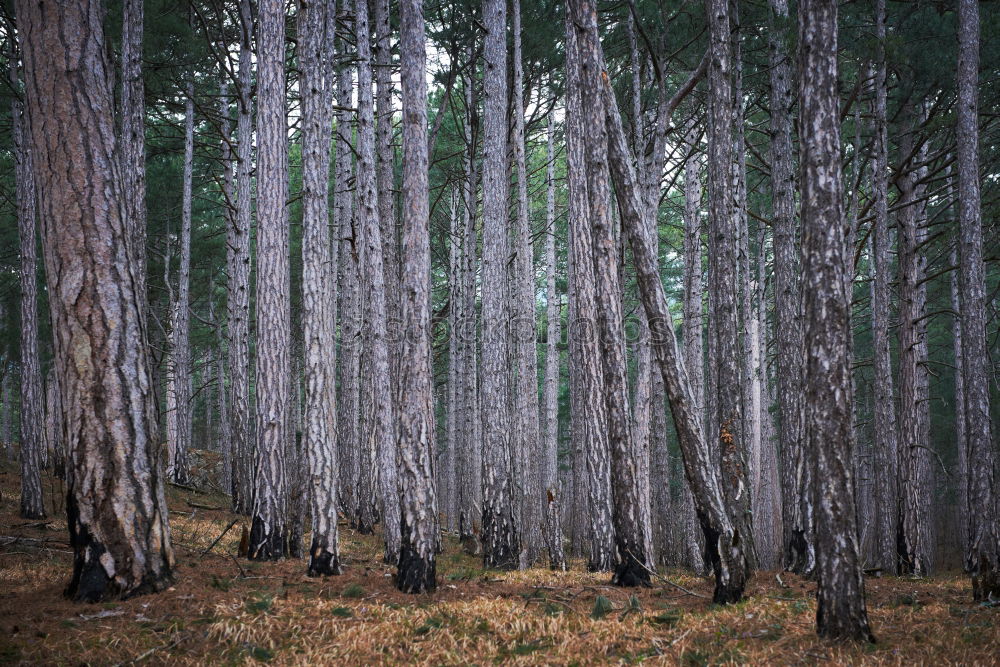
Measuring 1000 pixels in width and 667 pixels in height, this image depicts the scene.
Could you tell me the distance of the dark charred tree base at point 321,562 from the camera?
721 cm

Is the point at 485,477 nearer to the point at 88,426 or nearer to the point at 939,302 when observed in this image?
the point at 88,426

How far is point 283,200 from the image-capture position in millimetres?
8820

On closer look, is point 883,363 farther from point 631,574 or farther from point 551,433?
point 631,574

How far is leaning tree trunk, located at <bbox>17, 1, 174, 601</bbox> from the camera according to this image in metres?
5.27

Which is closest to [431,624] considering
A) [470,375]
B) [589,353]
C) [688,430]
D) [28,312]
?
[688,430]

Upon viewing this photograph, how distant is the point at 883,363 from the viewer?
38.3 ft

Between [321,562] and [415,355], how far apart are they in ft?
8.51

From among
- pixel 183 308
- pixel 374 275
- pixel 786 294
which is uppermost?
pixel 183 308

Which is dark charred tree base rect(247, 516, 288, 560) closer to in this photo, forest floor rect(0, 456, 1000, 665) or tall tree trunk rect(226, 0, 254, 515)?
forest floor rect(0, 456, 1000, 665)

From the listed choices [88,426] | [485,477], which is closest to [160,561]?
[88,426]

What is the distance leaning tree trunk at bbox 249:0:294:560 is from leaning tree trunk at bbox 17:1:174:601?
2674mm

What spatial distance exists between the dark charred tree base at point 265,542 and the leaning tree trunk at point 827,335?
6241 mm

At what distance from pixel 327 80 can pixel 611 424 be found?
635 cm

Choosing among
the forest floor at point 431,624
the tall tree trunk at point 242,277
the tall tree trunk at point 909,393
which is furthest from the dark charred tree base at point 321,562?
the tall tree trunk at point 909,393
